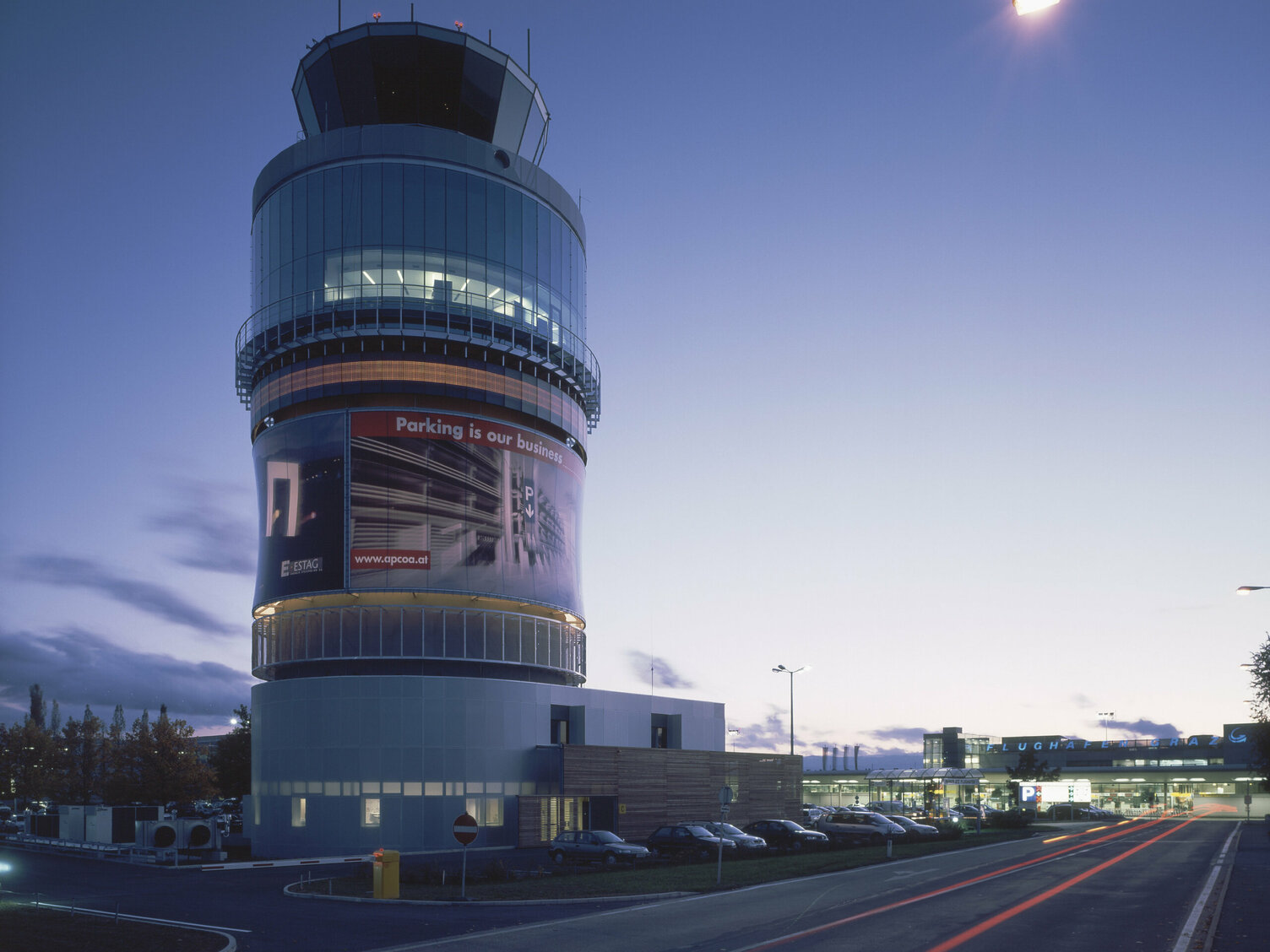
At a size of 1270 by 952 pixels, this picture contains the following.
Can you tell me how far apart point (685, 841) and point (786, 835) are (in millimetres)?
8603

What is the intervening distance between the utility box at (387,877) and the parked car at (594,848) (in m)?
12.5

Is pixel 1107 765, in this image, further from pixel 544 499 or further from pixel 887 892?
pixel 887 892

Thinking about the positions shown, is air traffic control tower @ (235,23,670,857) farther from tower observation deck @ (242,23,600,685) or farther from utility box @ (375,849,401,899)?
utility box @ (375,849,401,899)

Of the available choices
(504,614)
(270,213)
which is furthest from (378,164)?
(504,614)

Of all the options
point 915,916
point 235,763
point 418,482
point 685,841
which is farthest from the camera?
point 235,763

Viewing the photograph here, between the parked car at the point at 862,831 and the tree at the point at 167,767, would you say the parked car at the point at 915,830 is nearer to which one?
the parked car at the point at 862,831

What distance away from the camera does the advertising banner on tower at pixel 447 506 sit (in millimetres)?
55250

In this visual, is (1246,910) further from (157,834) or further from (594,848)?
(157,834)

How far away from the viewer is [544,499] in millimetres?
61969

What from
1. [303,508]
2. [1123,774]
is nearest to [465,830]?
[303,508]

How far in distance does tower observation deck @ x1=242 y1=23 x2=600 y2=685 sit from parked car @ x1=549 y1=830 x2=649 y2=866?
15924 mm

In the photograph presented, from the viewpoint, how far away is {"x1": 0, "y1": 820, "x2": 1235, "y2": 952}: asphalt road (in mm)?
20469

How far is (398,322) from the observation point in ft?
189

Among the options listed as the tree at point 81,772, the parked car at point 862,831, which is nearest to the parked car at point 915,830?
the parked car at point 862,831
